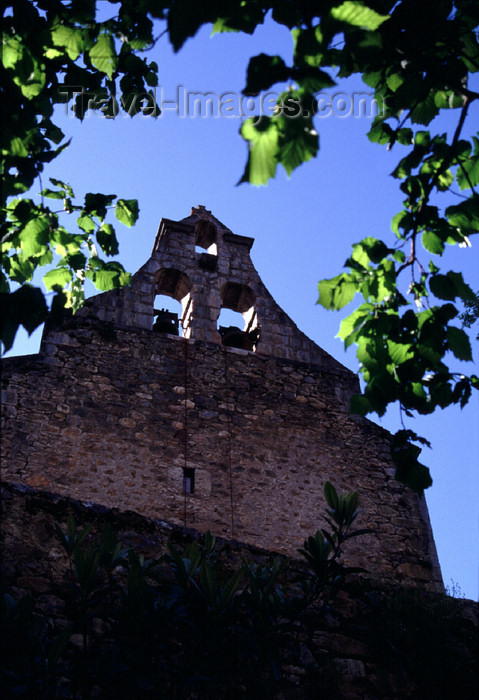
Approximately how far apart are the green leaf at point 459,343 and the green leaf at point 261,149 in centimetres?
154

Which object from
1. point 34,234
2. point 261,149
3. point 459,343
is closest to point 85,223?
point 34,234

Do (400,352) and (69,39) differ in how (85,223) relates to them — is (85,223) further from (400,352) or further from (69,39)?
(400,352)

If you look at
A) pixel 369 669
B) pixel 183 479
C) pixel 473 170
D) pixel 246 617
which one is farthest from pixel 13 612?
pixel 183 479

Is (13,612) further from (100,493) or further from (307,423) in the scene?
(307,423)

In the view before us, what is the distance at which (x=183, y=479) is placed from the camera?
8.43 m

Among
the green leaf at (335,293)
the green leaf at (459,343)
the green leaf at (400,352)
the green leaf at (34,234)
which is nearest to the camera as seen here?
the green leaf at (459,343)

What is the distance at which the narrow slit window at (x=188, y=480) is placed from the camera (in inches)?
330

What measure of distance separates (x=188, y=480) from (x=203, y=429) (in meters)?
0.71

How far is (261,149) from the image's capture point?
117 inches

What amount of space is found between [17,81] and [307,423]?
243 inches

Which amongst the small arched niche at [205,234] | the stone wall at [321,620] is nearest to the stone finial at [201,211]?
the small arched niche at [205,234]

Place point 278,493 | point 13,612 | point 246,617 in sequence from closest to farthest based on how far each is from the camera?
point 13,612 < point 246,617 < point 278,493

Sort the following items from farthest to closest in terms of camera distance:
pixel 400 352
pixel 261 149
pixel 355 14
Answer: pixel 400 352
pixel 355 14
pixel 261 149

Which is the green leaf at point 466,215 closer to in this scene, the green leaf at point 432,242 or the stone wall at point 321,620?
the green leaf at point 432,242
